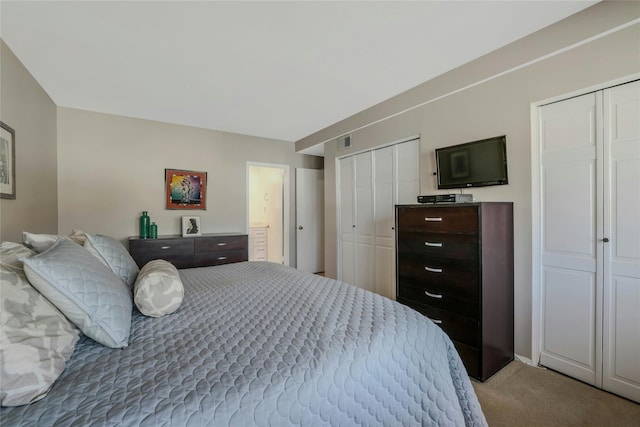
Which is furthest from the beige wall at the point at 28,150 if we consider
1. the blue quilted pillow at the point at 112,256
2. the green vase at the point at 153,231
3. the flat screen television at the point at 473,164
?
the flat screen television at the point at 473,164

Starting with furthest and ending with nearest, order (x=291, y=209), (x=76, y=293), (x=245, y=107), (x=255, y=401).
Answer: (x=291, y=209), (x=245, y=107), (x=76, y=293), (x=255, y=401)

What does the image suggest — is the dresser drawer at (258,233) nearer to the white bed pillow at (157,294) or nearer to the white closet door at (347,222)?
the white closet door at (347,222)

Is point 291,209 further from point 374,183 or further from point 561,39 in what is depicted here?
point 561,39

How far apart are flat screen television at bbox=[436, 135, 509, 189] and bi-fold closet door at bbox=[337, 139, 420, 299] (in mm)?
365

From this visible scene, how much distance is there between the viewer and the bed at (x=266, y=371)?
27.5 inches

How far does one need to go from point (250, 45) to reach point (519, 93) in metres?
2.06

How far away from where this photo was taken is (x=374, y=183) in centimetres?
349

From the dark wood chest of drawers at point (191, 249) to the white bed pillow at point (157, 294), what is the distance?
2300mm

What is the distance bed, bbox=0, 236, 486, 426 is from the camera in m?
0.70

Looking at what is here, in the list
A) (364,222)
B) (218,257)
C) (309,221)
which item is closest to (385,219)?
(364,222)

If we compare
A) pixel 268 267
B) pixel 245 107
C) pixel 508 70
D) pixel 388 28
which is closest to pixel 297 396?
pixel 268 267

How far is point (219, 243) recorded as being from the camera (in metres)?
3.66

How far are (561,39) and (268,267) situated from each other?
262 cm

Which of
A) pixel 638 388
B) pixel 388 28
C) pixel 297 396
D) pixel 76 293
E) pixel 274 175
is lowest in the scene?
pixel 638 388
